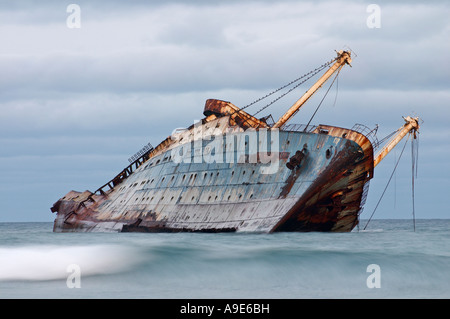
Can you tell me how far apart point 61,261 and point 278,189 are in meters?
13.9

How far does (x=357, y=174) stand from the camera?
39438 millimetres

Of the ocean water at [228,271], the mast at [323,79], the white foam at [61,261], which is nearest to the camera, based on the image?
the ocean water at [228,271]

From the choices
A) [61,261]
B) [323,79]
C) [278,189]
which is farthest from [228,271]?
[323,79]

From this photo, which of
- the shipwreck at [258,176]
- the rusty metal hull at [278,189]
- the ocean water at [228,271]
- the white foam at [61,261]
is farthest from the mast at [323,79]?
the white foam at [61,261]

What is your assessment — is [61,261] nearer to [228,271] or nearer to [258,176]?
[228,271]

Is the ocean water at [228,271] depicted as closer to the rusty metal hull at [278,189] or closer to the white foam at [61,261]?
the white foam at [61,261]

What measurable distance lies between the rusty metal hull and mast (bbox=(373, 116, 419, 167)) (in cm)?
336

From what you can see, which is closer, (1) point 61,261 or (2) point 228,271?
(2) point 228,271

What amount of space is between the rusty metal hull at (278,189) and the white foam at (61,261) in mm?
10211

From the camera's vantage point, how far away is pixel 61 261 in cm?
2847

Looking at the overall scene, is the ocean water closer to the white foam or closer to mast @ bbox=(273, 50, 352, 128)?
the white foam

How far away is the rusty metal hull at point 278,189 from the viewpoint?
1503 inches
